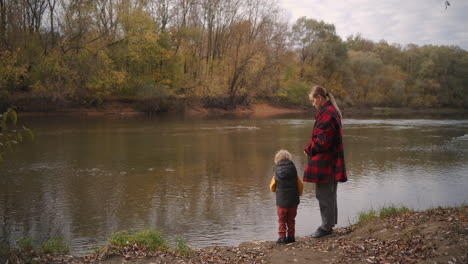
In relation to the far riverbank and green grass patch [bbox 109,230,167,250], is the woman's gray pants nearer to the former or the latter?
green grass patch [bbox 109,230,167,250]

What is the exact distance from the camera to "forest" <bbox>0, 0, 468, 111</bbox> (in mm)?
37156

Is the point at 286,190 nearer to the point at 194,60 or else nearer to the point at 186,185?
the point at 186,185

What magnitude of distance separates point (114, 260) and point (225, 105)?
4527cm

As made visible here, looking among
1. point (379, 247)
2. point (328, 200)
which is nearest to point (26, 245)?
point (328, 200)

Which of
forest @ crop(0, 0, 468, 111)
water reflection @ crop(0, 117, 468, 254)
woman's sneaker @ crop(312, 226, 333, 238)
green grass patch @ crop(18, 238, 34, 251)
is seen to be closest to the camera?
green grass patch @ crop(18, 238, 34, 251)

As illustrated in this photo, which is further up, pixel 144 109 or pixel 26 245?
pixel 144 109

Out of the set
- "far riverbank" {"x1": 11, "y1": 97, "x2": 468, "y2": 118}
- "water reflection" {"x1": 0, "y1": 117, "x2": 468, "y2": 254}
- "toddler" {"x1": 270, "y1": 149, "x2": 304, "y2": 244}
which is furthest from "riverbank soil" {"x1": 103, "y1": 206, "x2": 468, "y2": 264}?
"far riverbank" {"x1": 11, "y1": 97, "x2": 468, "y2": 118}

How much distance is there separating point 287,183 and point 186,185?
21.0ft

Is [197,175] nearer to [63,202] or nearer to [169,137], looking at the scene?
[63,202]

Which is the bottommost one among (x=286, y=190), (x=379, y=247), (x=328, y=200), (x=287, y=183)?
(x=379, y=247)

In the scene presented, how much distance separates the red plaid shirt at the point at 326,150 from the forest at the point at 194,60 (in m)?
31.2

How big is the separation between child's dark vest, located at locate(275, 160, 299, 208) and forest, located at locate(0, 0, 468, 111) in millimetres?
30944

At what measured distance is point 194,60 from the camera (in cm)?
4997

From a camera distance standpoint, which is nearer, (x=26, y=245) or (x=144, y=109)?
(x=26, y=245)
